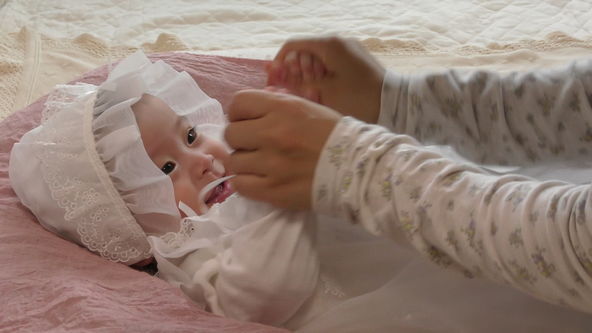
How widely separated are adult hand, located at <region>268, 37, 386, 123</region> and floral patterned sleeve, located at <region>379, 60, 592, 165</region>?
0.03 metres

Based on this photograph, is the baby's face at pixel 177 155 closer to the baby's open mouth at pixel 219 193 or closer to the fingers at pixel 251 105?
the baby's open mouth at pixel 219 193

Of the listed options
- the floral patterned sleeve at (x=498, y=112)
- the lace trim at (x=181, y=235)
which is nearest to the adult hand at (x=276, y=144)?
the lace trim at (x=181, y=235)

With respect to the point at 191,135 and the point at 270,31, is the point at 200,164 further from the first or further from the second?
the point at 270,31

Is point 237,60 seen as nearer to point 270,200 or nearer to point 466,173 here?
point 270,200

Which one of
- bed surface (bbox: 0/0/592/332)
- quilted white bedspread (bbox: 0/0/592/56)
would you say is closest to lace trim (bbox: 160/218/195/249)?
bed surface (bbox: 0/0/592/332)

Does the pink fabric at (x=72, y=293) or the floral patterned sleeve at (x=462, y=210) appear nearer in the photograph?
the floral patterned sleeve at (x=462, y=210)

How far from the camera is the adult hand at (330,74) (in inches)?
36.5

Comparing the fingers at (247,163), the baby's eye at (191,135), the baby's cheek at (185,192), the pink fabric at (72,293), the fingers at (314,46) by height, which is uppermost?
the fingers at (314,46)

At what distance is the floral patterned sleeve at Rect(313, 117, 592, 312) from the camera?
1.94ft

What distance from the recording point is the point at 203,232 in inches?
33.9

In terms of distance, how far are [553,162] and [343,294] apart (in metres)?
0.34

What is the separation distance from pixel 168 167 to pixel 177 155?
2 centimetres

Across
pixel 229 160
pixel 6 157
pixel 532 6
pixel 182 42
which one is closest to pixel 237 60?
pixel 182 42

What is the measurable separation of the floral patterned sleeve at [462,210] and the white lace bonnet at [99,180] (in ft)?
0.89
